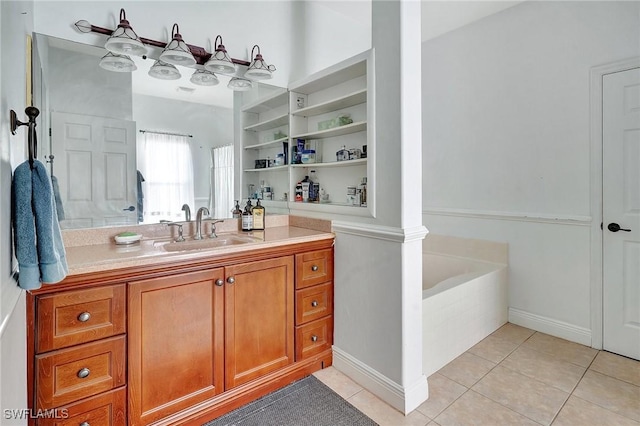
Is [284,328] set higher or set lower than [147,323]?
lower

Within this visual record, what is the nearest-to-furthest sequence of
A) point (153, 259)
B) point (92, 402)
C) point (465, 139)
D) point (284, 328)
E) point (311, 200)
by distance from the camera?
point (92, 402)
point (153, 259)
point (284, 328)
point (311, 200)
point (465, 139)

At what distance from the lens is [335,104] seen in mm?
2387

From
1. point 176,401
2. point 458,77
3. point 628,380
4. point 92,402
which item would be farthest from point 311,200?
point 628,380

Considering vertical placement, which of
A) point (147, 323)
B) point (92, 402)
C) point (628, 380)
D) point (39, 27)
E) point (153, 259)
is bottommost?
point (628, 380)

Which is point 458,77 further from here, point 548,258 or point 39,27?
point 39,27

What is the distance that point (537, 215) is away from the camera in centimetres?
276

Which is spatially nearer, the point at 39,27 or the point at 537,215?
the point at 39,27

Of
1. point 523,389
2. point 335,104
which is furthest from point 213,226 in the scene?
point 523,389

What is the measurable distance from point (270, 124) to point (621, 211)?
105 inches

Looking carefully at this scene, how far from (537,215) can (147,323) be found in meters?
2.93

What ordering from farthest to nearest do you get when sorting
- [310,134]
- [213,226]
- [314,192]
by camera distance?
1. [314,192]
2. [310,134]
3. [213,226]

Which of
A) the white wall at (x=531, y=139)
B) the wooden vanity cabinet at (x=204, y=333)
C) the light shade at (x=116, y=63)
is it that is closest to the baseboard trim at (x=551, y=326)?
the white wall at (x=531, y=139)

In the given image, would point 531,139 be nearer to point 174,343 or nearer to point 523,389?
point 523,389

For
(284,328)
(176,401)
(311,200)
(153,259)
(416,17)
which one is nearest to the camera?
(153,259)
